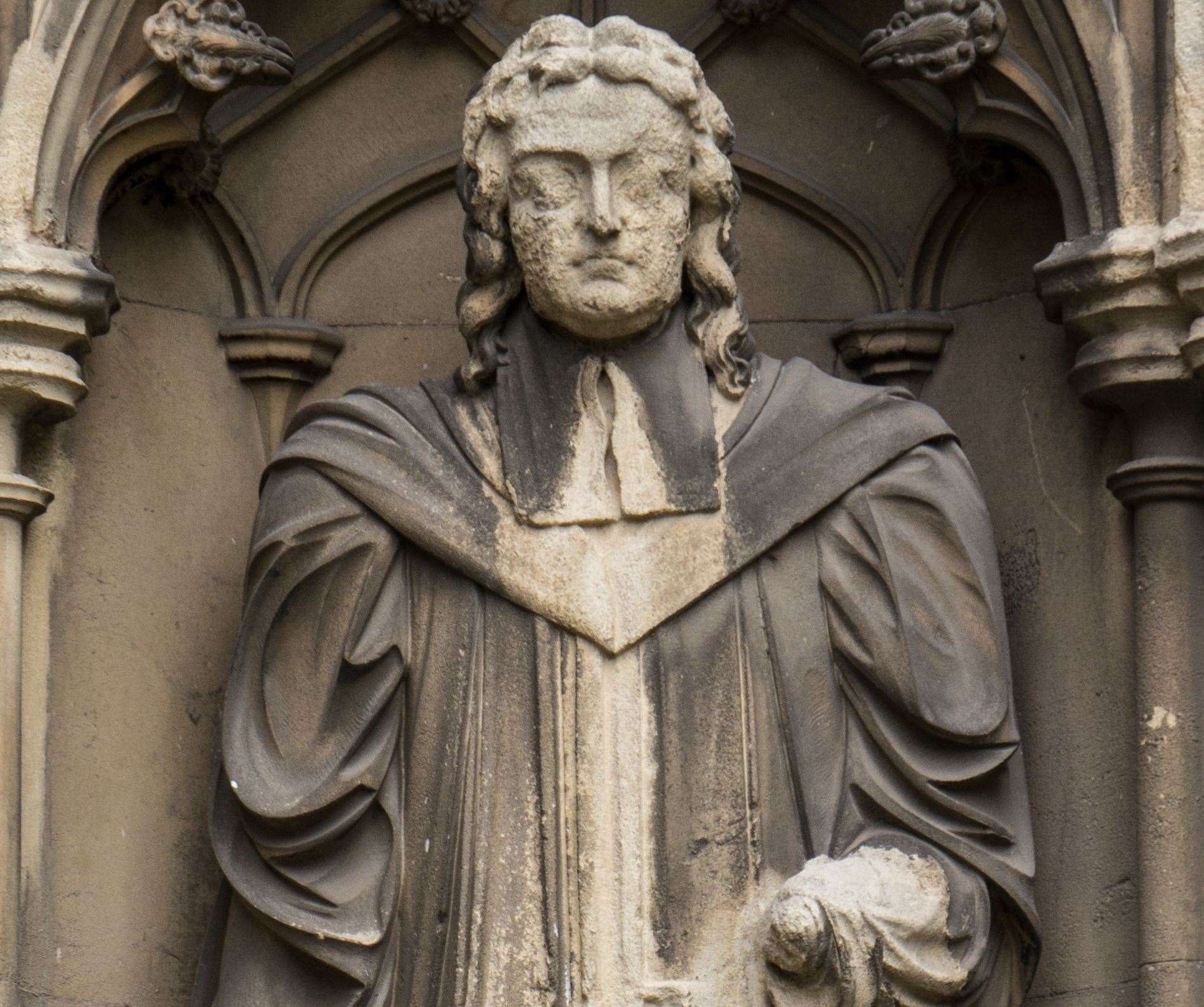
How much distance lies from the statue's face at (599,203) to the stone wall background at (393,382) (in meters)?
0.85

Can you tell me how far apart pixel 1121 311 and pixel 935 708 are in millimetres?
812

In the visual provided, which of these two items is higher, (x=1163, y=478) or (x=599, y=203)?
(x=599, y=203)

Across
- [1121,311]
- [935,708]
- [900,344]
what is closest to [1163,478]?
[1121,311]

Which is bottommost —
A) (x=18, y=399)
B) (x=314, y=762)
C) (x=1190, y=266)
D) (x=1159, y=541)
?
(x=314, y=762)

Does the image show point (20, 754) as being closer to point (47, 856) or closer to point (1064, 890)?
point (47, 856)

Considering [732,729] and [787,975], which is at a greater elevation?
[732,729]

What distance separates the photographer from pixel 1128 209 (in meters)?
7.88

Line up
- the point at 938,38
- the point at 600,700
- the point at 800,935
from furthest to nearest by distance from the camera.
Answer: the point at 938,38 → the point at 600,700 → the point at 800,935

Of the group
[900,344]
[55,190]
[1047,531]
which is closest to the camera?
[55,190]

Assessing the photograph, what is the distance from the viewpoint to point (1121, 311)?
25.7 feet

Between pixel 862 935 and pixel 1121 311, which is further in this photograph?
pixel 1121 311

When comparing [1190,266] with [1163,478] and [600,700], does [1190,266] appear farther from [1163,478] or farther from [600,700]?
[600,700]

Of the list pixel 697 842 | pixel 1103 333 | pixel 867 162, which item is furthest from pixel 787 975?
pixel 867 162

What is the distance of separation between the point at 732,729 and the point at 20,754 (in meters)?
1.32
